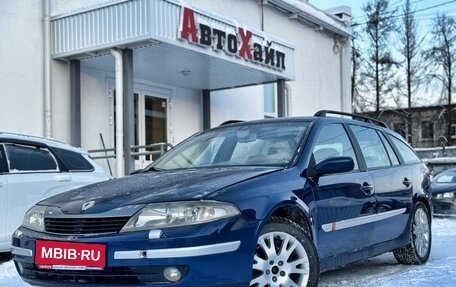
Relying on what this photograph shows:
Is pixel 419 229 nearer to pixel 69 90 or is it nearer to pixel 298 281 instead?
pixel 298 281

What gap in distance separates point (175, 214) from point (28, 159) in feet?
12.2

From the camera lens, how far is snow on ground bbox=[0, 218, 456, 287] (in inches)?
205

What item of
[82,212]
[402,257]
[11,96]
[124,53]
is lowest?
[402,257]

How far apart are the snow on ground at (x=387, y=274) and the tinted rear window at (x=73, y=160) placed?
131 cm

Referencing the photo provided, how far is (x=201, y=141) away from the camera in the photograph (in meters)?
5.52

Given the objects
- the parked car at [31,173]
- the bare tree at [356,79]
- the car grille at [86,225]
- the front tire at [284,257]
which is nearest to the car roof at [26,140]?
the parked car at [31,173]

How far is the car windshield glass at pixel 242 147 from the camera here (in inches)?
189

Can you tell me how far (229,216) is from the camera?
374 centimetres

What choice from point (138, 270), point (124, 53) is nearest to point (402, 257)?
point (138, 270)

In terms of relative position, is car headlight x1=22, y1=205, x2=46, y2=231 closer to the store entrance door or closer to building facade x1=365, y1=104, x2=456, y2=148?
the store entrance door

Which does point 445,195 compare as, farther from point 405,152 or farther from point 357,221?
point 357,221

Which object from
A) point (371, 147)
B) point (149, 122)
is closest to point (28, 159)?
point (371, 147)

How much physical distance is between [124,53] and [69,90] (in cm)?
164

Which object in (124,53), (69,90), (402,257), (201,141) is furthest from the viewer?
(69,90)
